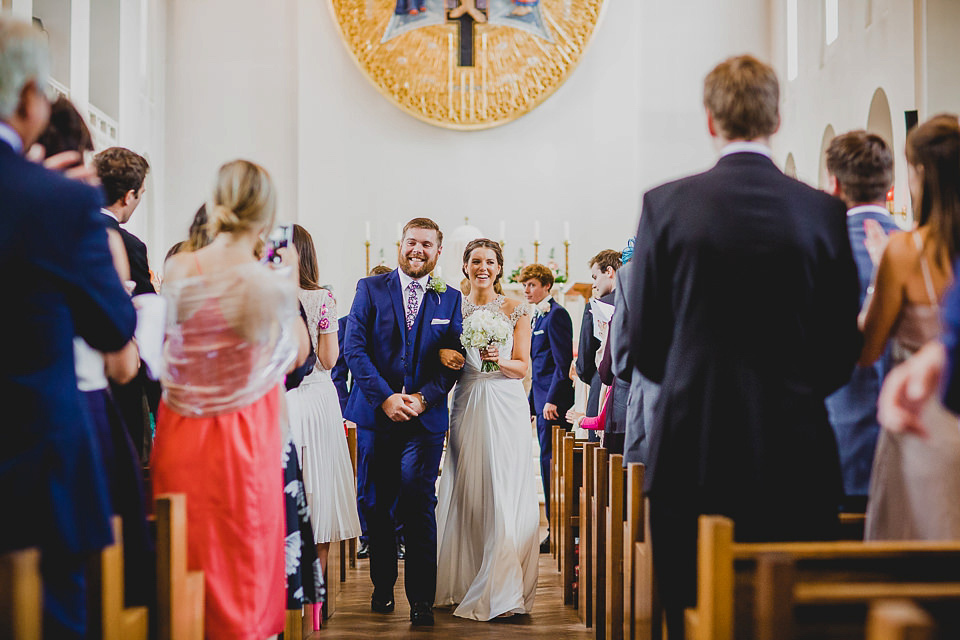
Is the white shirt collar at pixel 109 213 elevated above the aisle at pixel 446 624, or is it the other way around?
the white shirt collar at pixel 109 213

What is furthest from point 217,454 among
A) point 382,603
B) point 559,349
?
point 559,349

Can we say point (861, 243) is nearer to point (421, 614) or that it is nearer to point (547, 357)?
point (421, 614)

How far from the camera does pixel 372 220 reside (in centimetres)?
1106

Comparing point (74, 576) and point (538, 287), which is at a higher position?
point (538, 287)

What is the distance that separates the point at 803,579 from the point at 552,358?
4747 millimetres

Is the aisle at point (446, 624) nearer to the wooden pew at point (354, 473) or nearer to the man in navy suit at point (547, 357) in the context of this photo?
the wooden pew at point (354, 473)

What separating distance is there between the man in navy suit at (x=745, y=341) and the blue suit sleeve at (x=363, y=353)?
88.6 inches

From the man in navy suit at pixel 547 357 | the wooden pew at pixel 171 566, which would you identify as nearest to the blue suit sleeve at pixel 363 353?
the man in navy suit at pixel 547 357

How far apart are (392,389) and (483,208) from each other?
23.1 ft

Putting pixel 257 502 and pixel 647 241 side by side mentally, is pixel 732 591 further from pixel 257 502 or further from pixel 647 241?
pixel 257 502

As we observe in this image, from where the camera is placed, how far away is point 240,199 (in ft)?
8.48

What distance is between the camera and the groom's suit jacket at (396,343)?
438 centimetres

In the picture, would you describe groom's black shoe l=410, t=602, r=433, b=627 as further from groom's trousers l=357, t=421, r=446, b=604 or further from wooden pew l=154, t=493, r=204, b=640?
wooden pew l=154, t=493, r=204, b=640

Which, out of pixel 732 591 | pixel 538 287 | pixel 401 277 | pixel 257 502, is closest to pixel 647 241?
pixel 732 591
